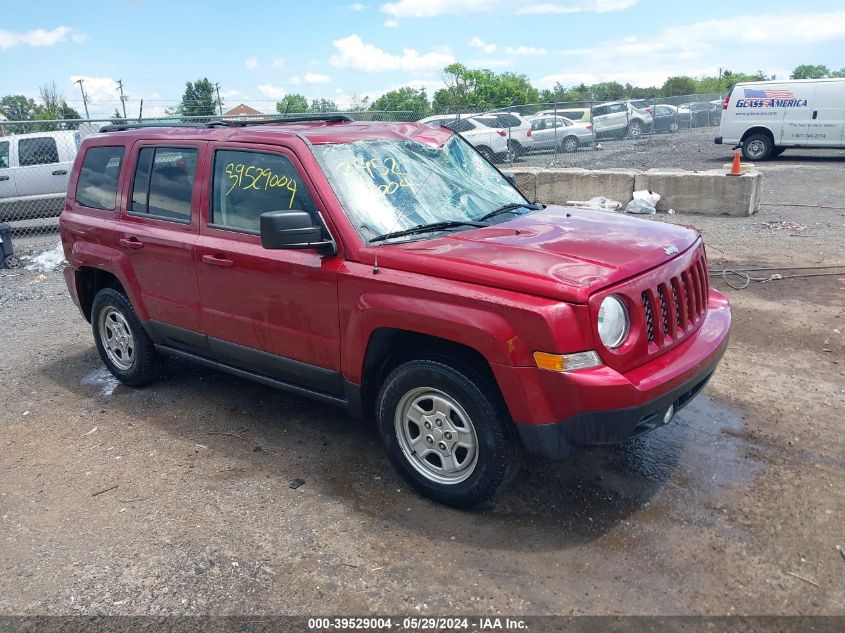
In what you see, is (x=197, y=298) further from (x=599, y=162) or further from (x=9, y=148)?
(x=599, y=162)

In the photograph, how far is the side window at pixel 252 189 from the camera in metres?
4.03

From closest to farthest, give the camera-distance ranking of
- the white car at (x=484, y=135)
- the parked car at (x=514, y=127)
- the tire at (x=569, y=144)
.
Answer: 1. the white car at (x=484, y=135)
2. the parked car at (x=514, y=127)
3. the tire at (x=569, y=144)

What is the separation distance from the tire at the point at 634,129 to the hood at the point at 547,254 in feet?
80.4

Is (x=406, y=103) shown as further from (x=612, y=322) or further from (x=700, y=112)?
(x=612, y=322)

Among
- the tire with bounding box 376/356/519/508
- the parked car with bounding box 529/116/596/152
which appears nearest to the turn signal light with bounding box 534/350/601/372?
the tire with bounding box 376/356/519/508

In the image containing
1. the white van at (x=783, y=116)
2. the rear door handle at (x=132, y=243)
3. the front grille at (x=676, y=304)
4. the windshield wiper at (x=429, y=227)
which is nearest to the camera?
the front grille at (x=676, y=304)

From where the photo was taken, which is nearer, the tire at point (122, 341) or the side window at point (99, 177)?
the side window at point (99, 177)

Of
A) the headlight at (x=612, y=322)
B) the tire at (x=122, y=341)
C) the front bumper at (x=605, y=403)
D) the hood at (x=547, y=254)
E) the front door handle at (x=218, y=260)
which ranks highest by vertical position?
the hood at (x=547, y=254)

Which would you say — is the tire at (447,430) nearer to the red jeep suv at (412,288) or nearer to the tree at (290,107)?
the red jeep suv at (412,288)

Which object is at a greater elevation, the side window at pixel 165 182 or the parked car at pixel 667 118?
the parked car at pixel 667 118

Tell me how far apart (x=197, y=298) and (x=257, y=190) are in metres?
0.90

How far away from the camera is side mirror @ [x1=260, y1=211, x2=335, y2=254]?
3.55 meters

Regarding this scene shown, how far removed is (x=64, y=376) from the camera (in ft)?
19.7

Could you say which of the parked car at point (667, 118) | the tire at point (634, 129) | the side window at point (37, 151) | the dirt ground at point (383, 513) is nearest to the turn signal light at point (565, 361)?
the dirt ground at point (383, 513)
